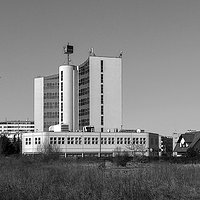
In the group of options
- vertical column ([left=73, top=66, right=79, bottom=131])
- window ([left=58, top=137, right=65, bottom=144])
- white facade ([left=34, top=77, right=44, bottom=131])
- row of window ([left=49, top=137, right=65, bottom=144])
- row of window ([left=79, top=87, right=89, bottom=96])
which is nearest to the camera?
row of window ([left=49, top=137, right=65, bottom=144])

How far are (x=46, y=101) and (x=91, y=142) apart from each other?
35513 mm

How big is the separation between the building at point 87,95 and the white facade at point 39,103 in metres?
1.68

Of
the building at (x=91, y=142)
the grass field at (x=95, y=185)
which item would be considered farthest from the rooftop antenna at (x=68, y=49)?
the grass field at (x=95, y=185)

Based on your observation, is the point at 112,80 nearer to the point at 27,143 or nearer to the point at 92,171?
the point at 27,143

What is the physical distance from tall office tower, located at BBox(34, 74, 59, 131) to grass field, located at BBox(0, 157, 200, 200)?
13978 centimetres

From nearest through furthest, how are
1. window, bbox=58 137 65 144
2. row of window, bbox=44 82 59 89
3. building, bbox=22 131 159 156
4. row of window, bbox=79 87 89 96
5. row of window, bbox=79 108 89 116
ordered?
building, bbox=22 131 159 156 → window, bbox=58 137 65 144 → row of window, bbox=79 108 89 116 → row of window, bbox=79 87 89 96 → row of window, bbox=44 82 59 89

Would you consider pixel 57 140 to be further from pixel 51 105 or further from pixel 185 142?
pixel 185 142

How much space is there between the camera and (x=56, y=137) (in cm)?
13750

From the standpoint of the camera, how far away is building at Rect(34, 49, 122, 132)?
14975 cm

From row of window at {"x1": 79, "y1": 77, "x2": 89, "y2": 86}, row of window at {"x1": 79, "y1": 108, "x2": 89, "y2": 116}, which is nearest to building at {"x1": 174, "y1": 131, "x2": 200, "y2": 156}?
row of window at {"x1": 79, "y1": 108, "x2": 89, "y2": 116}

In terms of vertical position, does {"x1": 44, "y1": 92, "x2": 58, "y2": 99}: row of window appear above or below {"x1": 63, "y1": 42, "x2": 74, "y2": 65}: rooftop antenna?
below

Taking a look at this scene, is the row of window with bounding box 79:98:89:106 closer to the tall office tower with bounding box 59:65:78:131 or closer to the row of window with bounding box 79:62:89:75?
the tall office tower with bounding box 59:65:78:131

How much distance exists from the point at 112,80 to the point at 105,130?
15.8 metres

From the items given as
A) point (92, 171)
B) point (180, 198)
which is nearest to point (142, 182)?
point (180, 198)
